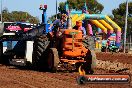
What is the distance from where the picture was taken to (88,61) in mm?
15211

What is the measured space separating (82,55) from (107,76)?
33.7 feet

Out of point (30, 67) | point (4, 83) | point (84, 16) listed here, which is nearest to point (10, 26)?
point (30, 67)

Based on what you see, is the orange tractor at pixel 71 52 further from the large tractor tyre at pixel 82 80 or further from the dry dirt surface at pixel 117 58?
the large tractor tyre at pixel 82 80

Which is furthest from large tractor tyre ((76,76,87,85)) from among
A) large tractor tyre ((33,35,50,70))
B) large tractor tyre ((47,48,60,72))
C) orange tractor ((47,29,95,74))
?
large tractor tyre ((33,35,50,70))

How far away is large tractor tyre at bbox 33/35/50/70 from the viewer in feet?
51.7

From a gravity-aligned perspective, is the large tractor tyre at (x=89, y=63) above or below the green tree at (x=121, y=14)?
below

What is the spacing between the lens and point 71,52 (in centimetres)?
1509

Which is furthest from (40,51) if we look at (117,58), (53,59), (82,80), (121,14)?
(121,14)

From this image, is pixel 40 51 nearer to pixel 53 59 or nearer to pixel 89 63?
pixel 53 59

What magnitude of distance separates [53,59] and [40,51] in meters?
1.20

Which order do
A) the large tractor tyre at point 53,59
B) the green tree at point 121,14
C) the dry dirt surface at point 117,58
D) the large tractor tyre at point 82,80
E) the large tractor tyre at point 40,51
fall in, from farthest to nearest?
the green tree at point 121,14 → the dry dirt surface at point 117,58 → the large tractor tyre at point 40,51 → the large tractor tyre at point 53,59 → the large tractor tyre at point 82,80

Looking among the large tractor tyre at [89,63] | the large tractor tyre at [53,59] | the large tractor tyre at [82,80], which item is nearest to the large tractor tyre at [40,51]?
the large tractor tyre at [53,59]

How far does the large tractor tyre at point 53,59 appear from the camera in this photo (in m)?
14.6

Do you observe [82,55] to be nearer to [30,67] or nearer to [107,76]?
[30,67]
